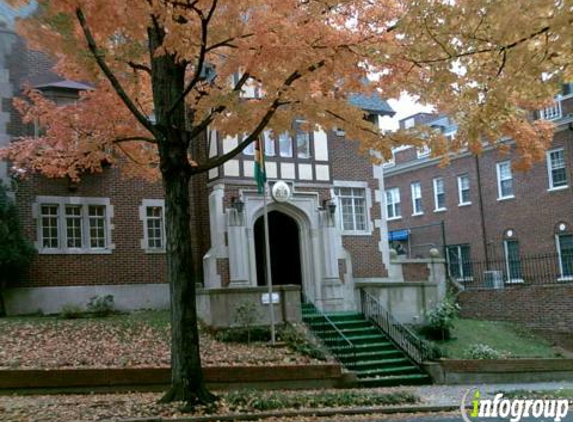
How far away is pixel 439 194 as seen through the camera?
3719cm

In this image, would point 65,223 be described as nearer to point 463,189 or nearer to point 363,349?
point 363,349

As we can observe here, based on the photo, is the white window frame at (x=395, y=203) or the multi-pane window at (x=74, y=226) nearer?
the multi-pane window at (x=74, y=226)

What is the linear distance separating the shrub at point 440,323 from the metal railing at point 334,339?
2.95 meters

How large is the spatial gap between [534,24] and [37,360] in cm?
1106

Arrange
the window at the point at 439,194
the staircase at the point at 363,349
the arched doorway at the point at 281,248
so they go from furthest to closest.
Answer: the window at the point at 439,194 → the arched doorway at the point at 281,248 → the staircase at the point at 363,349

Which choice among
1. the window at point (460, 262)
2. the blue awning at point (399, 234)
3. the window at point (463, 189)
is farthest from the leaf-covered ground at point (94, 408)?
the blue awning at point (399, 234)

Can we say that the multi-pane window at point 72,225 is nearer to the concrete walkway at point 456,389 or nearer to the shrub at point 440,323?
the shrub at point 440,323

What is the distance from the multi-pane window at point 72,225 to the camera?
20.8 metres

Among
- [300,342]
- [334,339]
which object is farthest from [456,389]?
[300,342]

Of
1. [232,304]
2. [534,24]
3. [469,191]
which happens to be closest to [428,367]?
[232,304]

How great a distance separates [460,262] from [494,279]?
4604mm

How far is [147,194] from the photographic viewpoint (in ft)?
73.0

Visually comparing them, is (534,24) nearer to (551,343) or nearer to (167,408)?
(167,408)

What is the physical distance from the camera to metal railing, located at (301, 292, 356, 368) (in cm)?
1777
